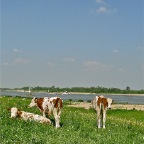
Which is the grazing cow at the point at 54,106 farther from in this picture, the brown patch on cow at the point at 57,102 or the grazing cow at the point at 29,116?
the grazing cow at the point at 29,116

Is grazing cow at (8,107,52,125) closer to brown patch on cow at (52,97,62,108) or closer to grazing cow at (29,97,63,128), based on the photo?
grazing cow at (29,97,63,128)

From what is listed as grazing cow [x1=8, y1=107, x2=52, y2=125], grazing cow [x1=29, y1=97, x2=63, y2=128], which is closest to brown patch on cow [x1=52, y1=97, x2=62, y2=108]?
grazing cow [x1=29, y1=97, x2=63, y2=128]

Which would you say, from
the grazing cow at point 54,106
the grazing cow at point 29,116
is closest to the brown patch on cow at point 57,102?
the grazing cow at point 54,106

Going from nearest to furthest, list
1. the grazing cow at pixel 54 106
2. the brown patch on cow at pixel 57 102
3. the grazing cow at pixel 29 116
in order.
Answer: the grazing cow at pixel 54 106
the grazing cow at pixel 29 116
the brown patch on cow at pixel 57 102

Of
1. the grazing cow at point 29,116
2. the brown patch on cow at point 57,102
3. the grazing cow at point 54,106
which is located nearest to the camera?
the grazing cow at point 54,106

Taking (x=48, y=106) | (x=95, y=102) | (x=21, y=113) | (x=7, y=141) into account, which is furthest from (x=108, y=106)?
(x=7, y=141)

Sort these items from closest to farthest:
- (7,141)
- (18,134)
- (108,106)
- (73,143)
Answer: (7,141) < (73,143) < (18,134) < (108,106)

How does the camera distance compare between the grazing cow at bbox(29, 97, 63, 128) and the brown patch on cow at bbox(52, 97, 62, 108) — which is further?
the brown patch on cow at bbox(52, 97, 62, 108)

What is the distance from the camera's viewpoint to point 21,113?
2383 centimetres

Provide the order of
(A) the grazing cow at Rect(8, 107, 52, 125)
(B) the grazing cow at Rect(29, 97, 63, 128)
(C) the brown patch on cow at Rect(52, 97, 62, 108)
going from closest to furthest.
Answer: (B) the grazing cow at Rect(29, 97, 63, 128) → (A) the grazing cow at Rect(8, 107, 52, 125) → (C) the brown patch on cow at Rect(52, 97, 62, 108)

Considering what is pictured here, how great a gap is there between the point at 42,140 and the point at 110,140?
357cm

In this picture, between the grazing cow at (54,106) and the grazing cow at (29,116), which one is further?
the grazing cow at (29,116)

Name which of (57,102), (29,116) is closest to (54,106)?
(57,102)

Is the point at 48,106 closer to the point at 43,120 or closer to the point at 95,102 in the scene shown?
the point at 43,120
